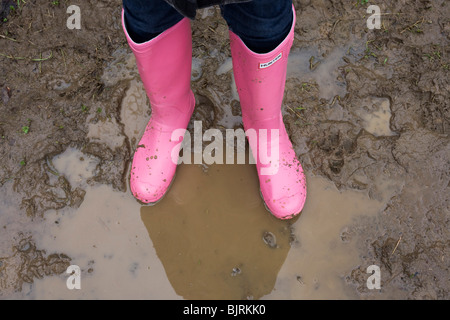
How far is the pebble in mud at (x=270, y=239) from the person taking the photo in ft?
5.44

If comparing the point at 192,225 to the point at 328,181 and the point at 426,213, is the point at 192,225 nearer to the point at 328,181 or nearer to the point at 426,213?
the point at 328,181

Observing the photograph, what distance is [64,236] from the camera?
1.69 meters

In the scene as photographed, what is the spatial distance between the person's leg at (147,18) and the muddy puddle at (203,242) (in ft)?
2.38

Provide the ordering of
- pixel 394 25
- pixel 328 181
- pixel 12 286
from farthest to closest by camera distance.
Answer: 1. pixel 394 25
2. pixel 328 181
3. pixel 12 286

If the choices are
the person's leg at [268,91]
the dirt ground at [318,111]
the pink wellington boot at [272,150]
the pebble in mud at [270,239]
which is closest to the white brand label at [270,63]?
the person's leg at [268,91]

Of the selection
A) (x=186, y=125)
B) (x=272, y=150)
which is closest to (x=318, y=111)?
(x=272, y=150)

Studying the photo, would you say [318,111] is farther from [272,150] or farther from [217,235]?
[217,235]

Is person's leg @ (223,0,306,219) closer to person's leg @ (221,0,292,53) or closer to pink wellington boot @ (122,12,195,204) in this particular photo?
person's leg @ (221,0,292,53)

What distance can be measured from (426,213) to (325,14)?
3.59 ft

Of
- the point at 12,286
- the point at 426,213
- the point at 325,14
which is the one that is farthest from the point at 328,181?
the point at 12,286

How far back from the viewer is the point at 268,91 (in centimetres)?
140

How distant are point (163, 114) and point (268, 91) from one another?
0.49 m

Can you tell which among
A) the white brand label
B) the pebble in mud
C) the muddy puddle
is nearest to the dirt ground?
the muddy puddle

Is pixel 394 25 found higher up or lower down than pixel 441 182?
higher up
